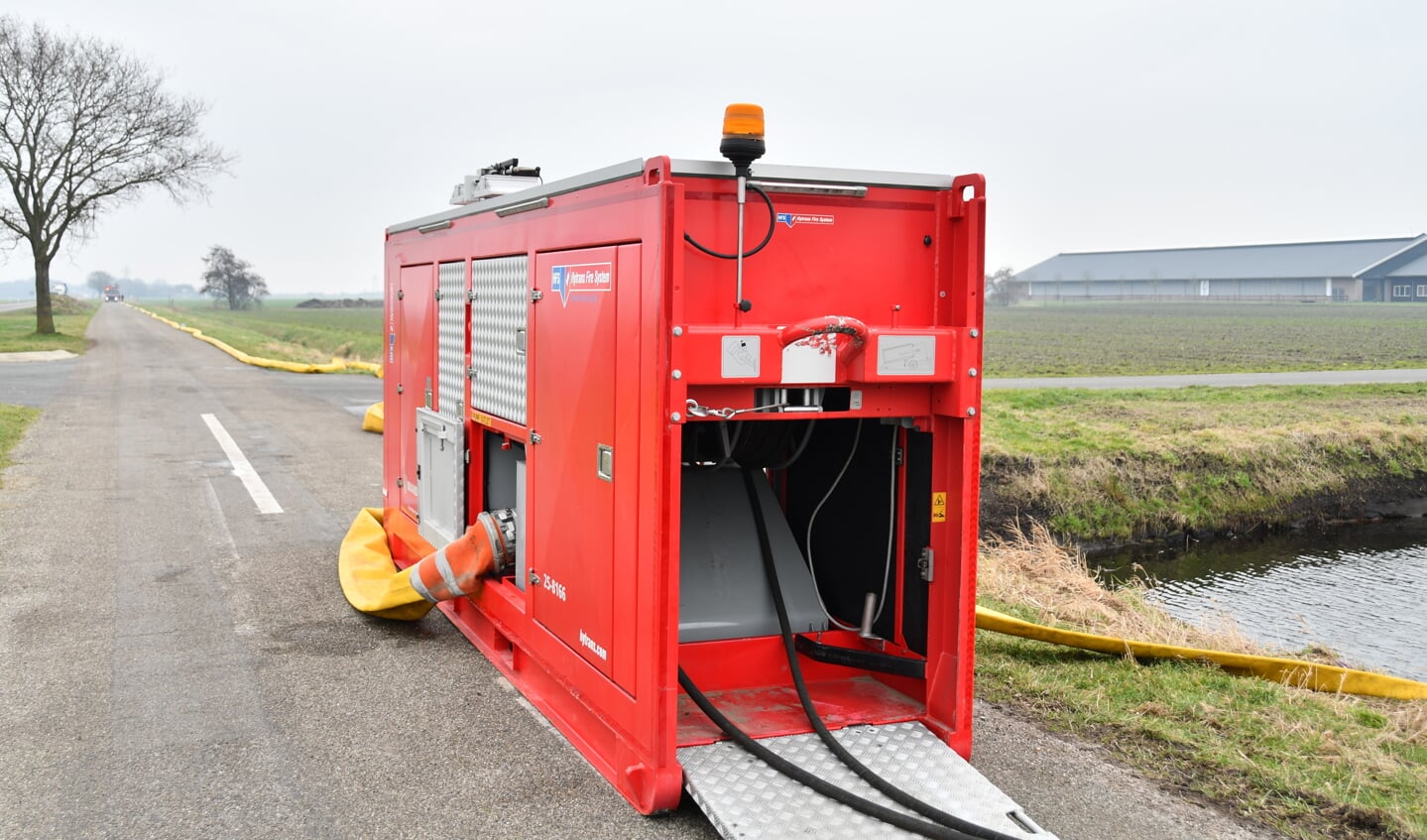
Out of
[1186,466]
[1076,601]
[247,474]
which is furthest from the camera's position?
[1186,466]

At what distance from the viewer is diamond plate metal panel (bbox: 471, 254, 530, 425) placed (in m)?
5.91

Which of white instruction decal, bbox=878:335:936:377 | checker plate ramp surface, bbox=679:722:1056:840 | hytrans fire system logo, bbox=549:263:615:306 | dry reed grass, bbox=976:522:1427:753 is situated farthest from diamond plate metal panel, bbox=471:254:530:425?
dry reed grass, bbox=976:522:1427:753

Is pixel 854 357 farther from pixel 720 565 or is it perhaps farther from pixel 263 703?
pixel 263 703

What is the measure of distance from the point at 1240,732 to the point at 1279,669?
116 cm

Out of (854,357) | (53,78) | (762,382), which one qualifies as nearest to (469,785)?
(762,382)

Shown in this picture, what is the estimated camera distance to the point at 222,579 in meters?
8.10

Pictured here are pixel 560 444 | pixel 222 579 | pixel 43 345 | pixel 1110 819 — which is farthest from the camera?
pixel 43 345

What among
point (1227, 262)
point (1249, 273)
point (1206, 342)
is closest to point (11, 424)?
point (1206, 342)

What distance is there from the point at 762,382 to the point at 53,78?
1482 inches

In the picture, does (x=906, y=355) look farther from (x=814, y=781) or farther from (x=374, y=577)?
(x=374, y=577)

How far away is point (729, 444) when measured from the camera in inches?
215

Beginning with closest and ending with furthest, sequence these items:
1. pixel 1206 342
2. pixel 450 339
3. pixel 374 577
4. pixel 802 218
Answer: pixel 802 218 → pixel 450 339 → pixel 374 577 → pixel 1206 342

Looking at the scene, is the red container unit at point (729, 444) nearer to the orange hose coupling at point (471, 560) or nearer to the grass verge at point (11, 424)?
the orange hose coupling at point (471, 560)

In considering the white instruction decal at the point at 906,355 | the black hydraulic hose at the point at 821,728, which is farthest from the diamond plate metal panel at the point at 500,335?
the white instruction decal at the point at 906,355
